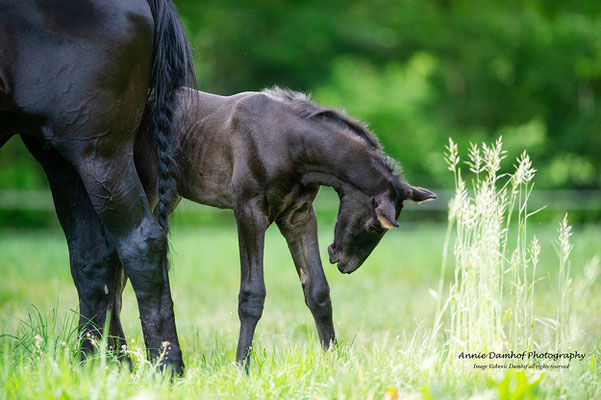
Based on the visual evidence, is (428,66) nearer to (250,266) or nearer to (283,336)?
(283,336)

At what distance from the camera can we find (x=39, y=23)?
331 cm

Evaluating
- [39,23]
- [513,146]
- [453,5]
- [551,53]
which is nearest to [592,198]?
[513,146]

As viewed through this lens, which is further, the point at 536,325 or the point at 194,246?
the point at 194,246

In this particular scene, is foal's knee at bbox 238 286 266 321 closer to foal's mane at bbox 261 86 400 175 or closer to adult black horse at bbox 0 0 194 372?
adult black horse at bbox 0 0 194 372

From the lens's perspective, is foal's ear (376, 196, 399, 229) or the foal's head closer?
foal's ear (376, 196, 399, 229)

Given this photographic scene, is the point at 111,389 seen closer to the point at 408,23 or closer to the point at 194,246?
the point at 194,246

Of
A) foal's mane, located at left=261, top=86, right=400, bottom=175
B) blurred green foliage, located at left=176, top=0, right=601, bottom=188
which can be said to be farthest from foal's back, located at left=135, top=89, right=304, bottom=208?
blurred green foliage, located at left=176, top=0, right=601, bottom=188

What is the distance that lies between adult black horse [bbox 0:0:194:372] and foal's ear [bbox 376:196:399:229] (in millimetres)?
1347

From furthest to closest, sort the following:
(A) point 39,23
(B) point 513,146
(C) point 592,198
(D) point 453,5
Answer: (D) point 453,5
(B) point 513,146
(C) point 592,198
(A) point 39,23

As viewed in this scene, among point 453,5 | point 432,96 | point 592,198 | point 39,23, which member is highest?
point 453,5

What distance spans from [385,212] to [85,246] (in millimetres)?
1976

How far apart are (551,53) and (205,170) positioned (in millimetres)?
21740

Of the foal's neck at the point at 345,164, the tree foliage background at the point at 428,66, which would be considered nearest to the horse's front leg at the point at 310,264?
the foal's neck at the point at 345,164

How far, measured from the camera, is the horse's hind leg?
13.5ft
